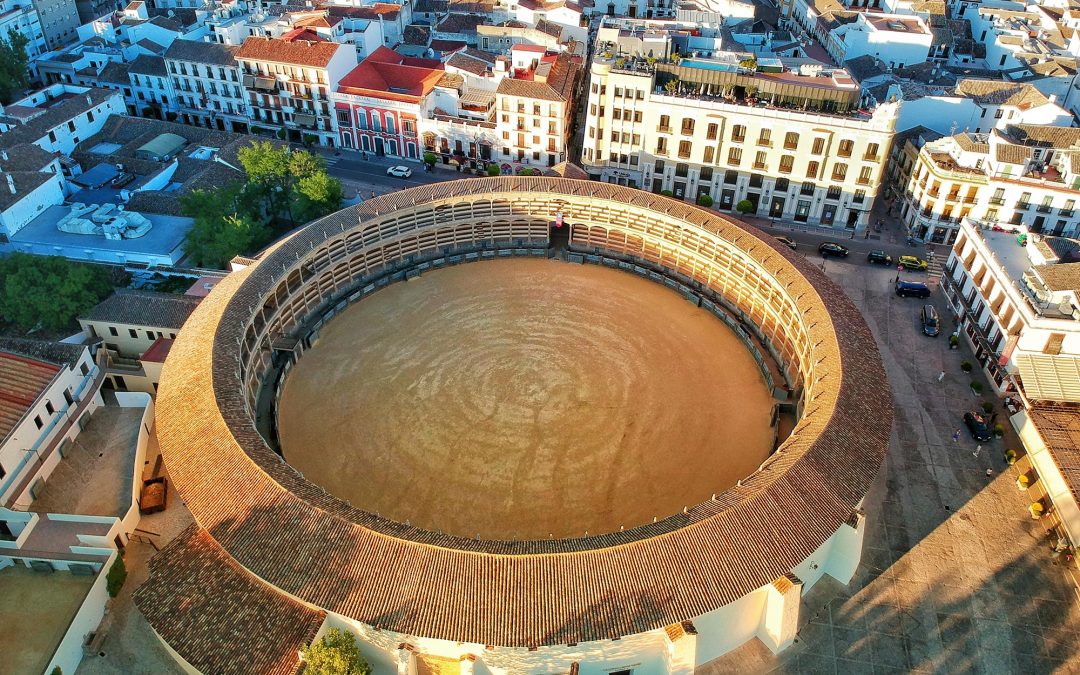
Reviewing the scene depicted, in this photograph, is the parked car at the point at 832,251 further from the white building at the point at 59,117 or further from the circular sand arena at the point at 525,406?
the white building at the point at 59,117

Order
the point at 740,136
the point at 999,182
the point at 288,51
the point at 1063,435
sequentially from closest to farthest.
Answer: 1. the point at 1063,435
2. the point at 999,182
3. the point at 740,136
4. the point at 288,51

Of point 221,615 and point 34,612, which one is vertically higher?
point 221,615

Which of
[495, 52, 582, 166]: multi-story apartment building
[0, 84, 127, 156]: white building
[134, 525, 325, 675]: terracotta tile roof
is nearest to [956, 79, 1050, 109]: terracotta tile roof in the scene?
[495, 52, 582, 166]: multi-story apartment building

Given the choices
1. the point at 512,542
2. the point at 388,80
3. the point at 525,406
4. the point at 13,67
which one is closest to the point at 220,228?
the point at 525,406

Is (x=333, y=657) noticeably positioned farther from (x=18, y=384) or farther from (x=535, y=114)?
(x=535, y=114)

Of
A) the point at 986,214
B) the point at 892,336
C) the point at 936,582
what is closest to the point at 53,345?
the point at 936,582

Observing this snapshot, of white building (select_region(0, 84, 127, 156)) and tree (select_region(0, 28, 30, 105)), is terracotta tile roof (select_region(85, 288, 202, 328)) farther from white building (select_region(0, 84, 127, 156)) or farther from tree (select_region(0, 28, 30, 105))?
tree (select_region(0, 28, 30, 105))
